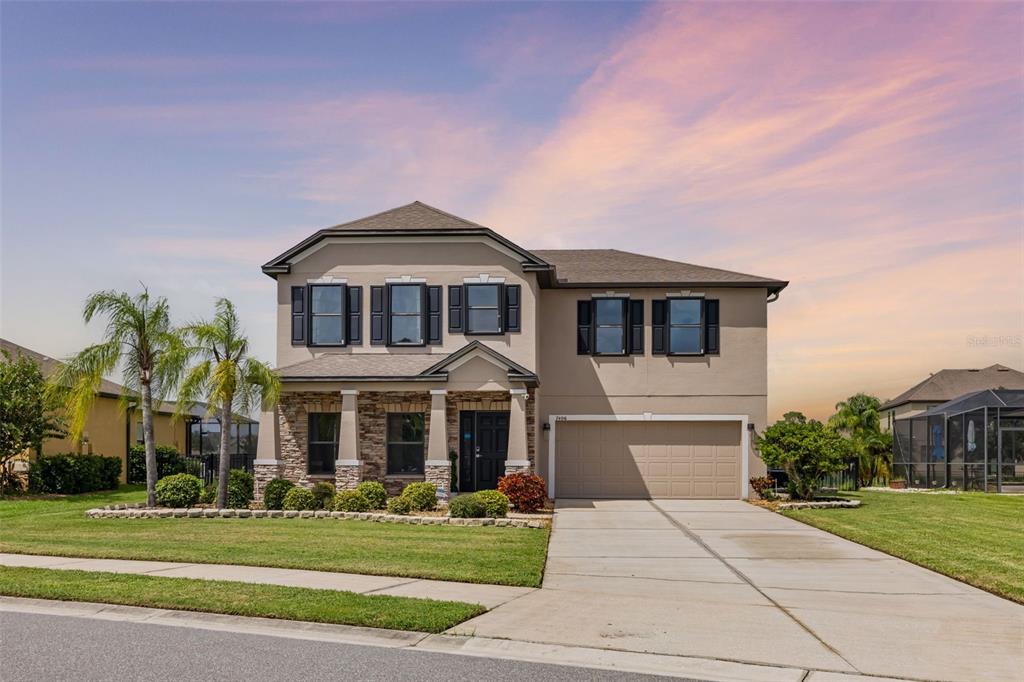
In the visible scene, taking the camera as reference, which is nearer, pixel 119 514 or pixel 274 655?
pixel 274 655

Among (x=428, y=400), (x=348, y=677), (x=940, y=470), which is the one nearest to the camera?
(x=348, y=677)

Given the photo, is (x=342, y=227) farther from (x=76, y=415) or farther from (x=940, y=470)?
(x=940, y=470)

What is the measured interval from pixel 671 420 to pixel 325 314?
10.6 metres

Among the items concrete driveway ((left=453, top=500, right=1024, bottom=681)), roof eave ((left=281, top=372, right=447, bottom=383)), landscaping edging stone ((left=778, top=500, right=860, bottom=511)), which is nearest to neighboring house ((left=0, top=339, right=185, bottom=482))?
roof eave ((left=281, top=372, right=447, bottom=383))

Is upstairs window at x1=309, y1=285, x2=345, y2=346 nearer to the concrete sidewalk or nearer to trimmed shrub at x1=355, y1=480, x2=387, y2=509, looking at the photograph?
trimmed shrub at x1=355, y1=480, x2=387, y2=509

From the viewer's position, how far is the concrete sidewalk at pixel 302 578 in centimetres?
1130

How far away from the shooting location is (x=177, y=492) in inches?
871

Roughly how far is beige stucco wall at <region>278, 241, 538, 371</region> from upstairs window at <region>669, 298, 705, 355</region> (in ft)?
A: 14.5

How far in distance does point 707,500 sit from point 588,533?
9.89m

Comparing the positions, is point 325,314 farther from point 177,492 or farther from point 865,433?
point 865,433

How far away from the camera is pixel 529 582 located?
40.0 ft

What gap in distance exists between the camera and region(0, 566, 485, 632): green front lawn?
9680mm

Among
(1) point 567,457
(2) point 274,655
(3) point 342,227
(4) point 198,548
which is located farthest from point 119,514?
(2) point 274,655

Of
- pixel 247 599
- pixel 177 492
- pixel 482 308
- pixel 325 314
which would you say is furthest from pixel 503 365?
pixel 247 599
